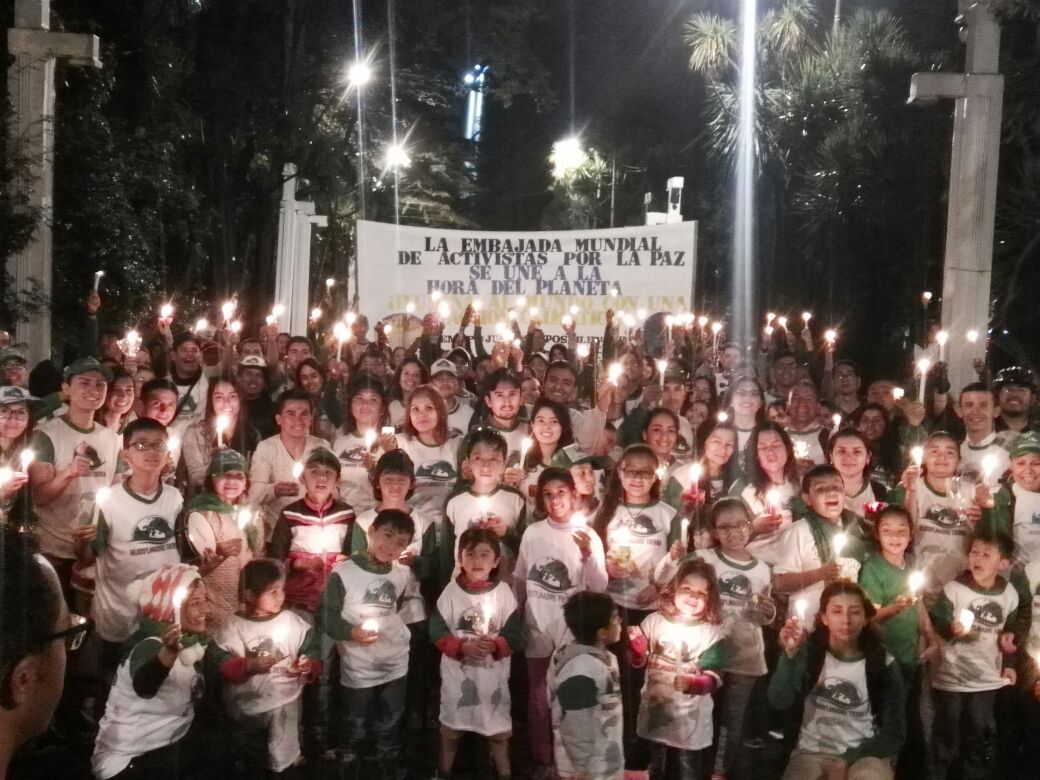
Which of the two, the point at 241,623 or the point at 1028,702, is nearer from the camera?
the point at 241,623

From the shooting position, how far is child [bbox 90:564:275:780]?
15.3 feet

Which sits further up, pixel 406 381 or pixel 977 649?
pixel 406 381

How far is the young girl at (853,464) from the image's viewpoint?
629 cm

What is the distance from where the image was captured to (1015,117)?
11711 mm

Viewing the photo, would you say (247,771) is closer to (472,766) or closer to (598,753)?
(472,766)

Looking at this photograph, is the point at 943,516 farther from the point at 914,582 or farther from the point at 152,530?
the point at 152,530

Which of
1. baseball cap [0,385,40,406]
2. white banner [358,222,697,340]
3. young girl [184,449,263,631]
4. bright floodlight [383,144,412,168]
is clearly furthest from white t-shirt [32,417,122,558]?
bright floodlight [383,144,412,168]

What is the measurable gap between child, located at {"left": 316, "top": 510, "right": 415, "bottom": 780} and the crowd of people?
0.6 inches

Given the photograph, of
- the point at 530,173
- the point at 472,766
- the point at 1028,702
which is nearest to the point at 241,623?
the point at 472,766

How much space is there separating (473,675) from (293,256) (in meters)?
15.2

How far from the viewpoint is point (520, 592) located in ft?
19.1

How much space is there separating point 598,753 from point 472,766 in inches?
42.0

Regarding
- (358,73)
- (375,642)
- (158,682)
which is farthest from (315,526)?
(358,73)

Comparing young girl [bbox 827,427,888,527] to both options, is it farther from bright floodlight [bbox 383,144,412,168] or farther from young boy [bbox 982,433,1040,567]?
bright floodlight [bbox 383,144,412,168]
